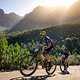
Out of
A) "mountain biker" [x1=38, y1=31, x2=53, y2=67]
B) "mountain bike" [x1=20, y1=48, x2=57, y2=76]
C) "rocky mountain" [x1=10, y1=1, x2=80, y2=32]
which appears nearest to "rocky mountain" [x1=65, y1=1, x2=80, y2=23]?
"rocky mountain" [x1=10, y1=1, x2=80, y2=32]

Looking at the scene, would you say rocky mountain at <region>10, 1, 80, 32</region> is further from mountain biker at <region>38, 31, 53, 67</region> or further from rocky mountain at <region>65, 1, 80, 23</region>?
mountain biker at <region>38, 31, 53, 67</region>

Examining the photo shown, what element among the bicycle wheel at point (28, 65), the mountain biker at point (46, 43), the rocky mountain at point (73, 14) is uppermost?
the rocky mountain at point (73, 14)

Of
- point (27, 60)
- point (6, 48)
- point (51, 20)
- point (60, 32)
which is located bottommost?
point (27, 60)

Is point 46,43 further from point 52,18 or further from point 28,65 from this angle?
point 52,18

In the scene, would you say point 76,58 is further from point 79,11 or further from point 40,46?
point 79,11

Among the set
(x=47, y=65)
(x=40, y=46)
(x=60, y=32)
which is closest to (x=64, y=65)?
(x=47, y=65)

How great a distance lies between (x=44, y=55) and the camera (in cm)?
1119

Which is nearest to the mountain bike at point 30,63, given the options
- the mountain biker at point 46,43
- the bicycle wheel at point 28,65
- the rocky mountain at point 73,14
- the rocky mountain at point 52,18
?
the bicycle wheel at point 28,65

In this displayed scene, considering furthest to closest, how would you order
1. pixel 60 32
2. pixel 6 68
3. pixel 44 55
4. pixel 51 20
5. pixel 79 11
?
pixel 51 20 < pixel 79 11 < pixel 60 32 < pixel 6 68 < pixel 44 55

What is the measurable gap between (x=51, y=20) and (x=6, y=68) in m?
162

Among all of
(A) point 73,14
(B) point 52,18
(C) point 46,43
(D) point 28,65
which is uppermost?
(B) point 52,18

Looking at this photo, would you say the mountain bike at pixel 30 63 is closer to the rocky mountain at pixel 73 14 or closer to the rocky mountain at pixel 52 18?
the rocky mountain at pixel 73 14

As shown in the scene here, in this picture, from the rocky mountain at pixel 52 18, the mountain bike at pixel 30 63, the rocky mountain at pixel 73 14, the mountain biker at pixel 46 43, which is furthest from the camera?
the rocky mountain at pixel 52 18

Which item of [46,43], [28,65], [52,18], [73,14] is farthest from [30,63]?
[52,18]
